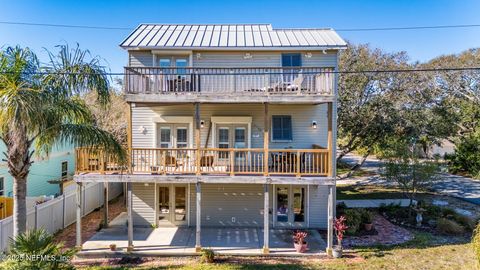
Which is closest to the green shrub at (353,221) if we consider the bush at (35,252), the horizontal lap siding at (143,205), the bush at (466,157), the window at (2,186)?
the horizontal lap siding at (143,205)

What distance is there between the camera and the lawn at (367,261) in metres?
9.39

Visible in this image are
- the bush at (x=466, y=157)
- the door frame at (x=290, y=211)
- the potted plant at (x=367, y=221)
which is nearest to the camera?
the potted plant at (x=367, y=221)

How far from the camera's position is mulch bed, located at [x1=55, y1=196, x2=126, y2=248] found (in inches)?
458

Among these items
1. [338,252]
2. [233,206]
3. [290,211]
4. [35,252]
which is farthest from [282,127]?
[35,252]

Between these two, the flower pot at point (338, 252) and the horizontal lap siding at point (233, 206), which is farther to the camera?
the horizontal lap siding at point (233, 206)

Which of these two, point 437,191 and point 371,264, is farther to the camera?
point 437,191

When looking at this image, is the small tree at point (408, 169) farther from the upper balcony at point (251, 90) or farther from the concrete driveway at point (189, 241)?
the upper balcony at point (251, 90)

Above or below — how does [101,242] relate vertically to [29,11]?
below

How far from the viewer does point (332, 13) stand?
15.0 metres

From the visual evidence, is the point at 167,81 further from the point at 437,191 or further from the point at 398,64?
the point at 437,191

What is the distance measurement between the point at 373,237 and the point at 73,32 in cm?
1724

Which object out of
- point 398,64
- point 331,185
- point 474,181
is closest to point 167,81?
point 331,185

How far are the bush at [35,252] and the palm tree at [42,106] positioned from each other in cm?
64

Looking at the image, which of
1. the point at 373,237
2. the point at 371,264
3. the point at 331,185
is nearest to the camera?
the point at 371,264
